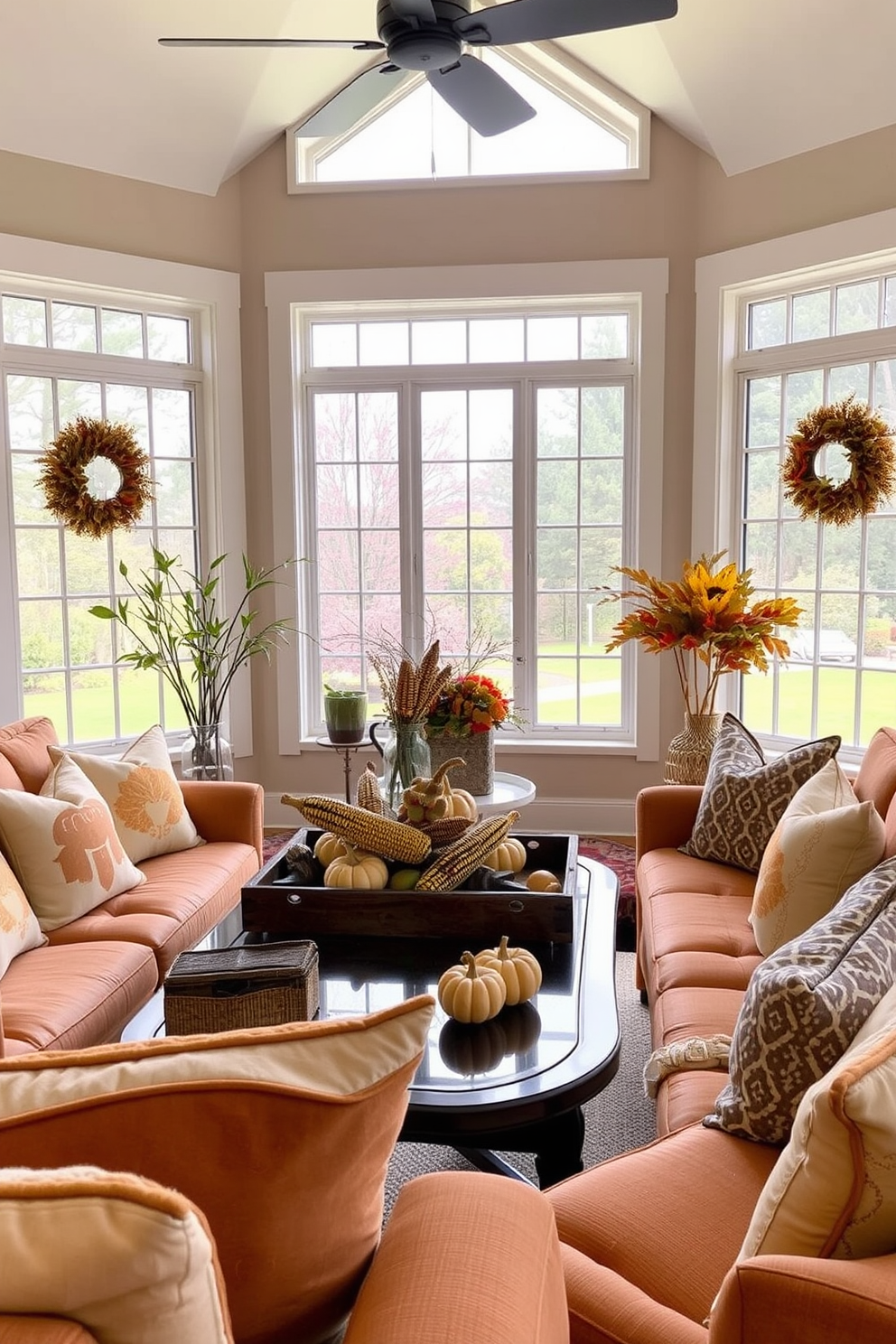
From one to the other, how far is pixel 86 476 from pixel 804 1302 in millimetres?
4152

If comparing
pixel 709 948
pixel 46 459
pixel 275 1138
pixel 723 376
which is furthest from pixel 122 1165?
pixel 723 376

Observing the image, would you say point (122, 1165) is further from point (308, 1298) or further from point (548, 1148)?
point (548, 1148)

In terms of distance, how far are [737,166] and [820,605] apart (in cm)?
192

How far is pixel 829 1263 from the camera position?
1.01m

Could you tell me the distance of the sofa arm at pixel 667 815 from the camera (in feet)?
11.0

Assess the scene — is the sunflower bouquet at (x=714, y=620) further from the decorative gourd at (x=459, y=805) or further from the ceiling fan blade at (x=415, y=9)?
the ceiling fan blade at (x=415, y=9)

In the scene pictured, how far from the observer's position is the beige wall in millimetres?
4559

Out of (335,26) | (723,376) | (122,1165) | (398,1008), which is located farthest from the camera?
(723,376)

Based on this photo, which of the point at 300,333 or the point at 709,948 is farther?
the point at 300,333

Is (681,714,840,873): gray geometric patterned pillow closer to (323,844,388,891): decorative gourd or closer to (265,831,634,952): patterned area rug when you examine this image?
(265,831,634,952): patterned area rug

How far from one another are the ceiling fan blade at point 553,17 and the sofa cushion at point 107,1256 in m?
2.97

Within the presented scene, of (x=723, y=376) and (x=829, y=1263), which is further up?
(x=723, y=376)

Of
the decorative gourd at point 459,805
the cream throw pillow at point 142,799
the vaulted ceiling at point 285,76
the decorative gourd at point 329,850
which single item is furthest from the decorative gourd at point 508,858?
the vaulted ceiling at point 285,76

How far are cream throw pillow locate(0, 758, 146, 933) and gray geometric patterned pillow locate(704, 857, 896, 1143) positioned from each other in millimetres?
1807
